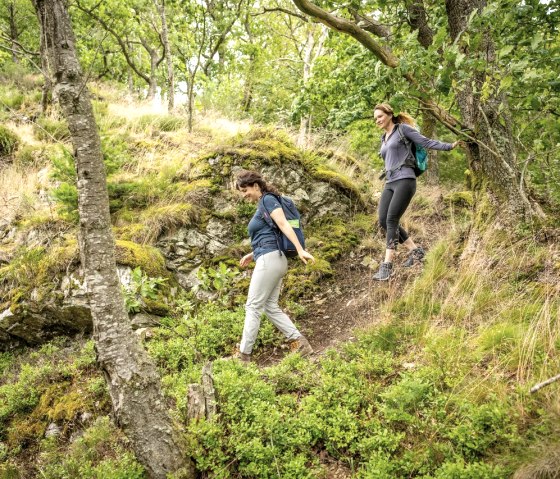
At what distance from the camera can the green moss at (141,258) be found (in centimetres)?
609

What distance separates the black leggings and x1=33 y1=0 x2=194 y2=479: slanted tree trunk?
3414 millimetres

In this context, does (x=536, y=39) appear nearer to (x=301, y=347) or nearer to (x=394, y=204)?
(x=394, y=204)

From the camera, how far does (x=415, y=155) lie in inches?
193

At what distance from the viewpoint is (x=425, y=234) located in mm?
7340

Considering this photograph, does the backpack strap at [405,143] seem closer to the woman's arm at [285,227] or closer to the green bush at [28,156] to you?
the woman's arm at [285,227]

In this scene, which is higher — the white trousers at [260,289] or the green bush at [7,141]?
the green bush at [7,141]

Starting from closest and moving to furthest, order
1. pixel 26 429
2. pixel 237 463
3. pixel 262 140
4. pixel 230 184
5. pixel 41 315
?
pixel 237 463
pixel 26 429
pixel 41 315
pixel 230 184
pixel 262 140

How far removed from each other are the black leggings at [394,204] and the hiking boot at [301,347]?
171cm

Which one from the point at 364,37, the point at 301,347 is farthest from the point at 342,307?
the point at 364,37

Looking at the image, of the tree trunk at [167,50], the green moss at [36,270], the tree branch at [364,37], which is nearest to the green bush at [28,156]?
the green moss at [36,270]

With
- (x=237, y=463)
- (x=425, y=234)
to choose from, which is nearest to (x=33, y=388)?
(x=237, y=463)

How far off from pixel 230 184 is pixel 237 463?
5639 millimetres

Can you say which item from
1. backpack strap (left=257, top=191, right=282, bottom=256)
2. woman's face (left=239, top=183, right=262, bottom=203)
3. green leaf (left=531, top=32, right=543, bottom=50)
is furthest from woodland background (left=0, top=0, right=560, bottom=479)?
woman's face (left=239, top=183, right=262, bottom=203)

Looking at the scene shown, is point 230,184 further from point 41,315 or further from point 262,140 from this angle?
point 41,315
